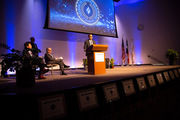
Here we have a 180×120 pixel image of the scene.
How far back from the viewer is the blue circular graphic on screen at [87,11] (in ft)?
16.0

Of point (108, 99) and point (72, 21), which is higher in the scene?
point (72, 21)

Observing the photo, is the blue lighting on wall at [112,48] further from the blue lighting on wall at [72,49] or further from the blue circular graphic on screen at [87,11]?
the blue lighting on wall at [72,49]

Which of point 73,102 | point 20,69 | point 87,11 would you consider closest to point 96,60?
point 73,102

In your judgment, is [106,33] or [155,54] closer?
[106,33]

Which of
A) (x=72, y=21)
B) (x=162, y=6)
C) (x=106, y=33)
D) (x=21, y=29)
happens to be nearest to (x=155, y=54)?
(x=162, y=6)

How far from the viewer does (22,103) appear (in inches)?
41.4

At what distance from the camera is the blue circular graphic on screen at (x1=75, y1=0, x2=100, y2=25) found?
16.0 ft

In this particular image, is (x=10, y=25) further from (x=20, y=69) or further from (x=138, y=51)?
(x=138, y=51)

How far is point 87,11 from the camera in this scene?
5.07 meters

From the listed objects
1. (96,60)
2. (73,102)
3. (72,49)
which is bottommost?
(73,102)

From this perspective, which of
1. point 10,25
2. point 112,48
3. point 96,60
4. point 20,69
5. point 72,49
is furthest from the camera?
point 112,48

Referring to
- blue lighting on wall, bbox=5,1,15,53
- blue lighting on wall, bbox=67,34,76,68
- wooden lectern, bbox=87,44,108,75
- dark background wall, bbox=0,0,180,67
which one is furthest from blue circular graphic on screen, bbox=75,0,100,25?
wooden lectern, bbox=87,44,108,75

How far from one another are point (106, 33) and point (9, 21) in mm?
4213

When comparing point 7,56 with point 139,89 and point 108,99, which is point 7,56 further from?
point 139,89
